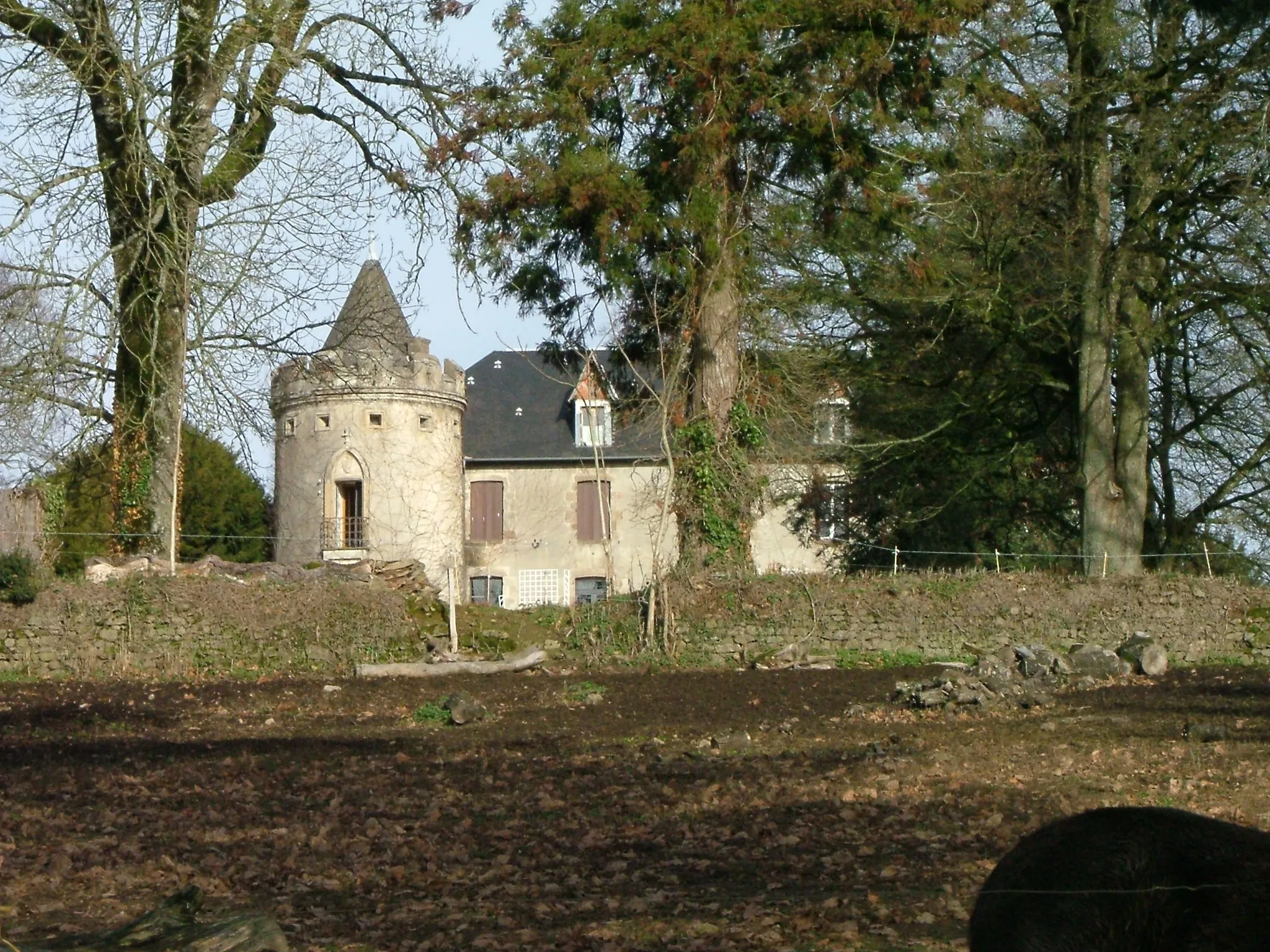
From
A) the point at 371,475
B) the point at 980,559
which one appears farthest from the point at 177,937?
the point at 371,475

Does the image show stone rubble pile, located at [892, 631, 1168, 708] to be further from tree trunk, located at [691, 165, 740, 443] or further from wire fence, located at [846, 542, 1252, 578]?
tree trunk, located at [691, 165, 740, 443]

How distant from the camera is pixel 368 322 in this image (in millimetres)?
22047

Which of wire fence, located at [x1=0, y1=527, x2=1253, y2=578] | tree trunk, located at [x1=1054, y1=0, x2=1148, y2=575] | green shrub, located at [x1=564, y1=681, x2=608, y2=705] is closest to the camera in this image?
green shrub, located at [x1=564, y1=681, x2=608, y2=705]

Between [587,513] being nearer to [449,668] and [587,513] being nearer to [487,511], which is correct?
[487,511]

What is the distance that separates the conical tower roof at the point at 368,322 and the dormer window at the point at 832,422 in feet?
25.8

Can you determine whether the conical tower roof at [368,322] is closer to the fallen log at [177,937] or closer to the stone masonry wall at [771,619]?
the stone masonry wall at [771,619]

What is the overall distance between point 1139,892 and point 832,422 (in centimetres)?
2565

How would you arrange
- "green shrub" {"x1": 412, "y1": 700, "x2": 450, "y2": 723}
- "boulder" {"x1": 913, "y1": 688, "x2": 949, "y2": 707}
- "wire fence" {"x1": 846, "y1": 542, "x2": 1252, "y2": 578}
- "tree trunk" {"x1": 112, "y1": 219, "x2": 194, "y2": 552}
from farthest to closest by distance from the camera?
"wire fence" {"x1": 846, "y1": 542, "x2": 1252, "y2": 578}, "tree trunk" {"x1": 112, "y1": 219, "x2": 194, "y2": 552}, "boulder" {"x1": 913, "y1": 688, "x2": 949, "y2": 707}, "green shrub" {"x1": 412, "y1": 700, "x2": 450, "y2": 723}

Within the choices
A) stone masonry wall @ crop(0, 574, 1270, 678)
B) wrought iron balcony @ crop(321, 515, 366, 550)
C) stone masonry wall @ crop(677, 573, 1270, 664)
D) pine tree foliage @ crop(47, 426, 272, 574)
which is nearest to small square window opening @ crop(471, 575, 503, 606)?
wrought iron balcony @ crop(321, 515, 366, 550)

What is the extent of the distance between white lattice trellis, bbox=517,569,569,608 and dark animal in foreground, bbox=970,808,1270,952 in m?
41.7

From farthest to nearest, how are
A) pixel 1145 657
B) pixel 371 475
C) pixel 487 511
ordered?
pixel 487 511
pixel 371 475
pixel 1145 657

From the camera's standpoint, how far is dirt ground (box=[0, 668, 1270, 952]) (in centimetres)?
573

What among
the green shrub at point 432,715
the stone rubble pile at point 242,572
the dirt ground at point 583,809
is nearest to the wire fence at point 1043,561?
the stone rubble pile at point 242,572

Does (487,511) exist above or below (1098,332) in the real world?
below
